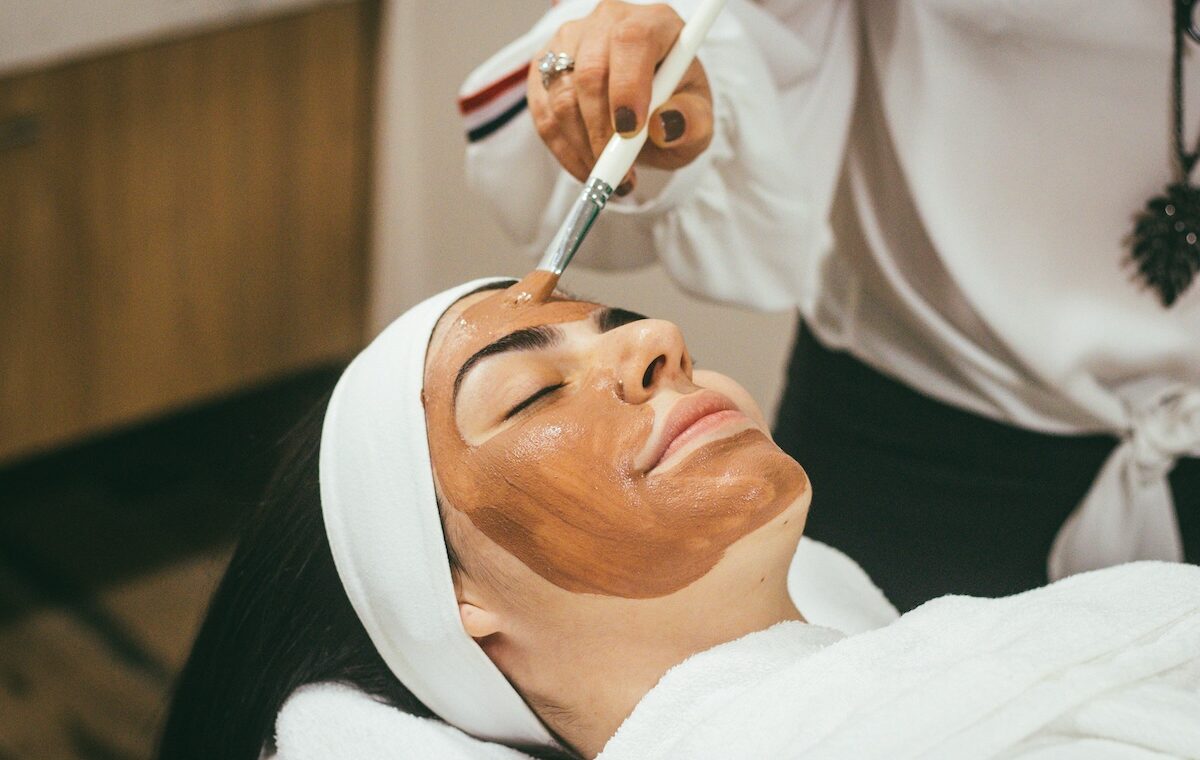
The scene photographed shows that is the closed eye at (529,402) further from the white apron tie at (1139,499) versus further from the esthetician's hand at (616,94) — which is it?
the white apron tie at (1139,499)

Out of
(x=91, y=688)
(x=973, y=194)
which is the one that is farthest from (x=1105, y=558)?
(x=91, y=688)

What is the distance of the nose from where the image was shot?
0.79m

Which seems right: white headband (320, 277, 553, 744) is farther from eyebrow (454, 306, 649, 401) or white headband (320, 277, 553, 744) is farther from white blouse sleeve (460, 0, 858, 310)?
white blouse sleeve (460, 0, 858, 310)

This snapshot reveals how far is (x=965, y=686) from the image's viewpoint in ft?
2.35

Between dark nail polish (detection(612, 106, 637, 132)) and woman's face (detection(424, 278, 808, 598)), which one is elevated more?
dark nail polish (detection(612, 106, 637, 132))

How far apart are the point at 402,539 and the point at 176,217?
4.82ft

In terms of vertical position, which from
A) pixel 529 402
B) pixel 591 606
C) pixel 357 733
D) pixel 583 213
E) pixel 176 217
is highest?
pixel 583 213

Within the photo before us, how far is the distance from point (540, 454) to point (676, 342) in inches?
4.6

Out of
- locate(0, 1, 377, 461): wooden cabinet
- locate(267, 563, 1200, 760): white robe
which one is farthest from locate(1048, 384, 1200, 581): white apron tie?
locate(0, 1, 377, 461): wooden cabinet

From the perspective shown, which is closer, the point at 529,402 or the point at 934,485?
the point at 529,402

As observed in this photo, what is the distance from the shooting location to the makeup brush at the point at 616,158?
82 cm

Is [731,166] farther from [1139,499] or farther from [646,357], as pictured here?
[1139,499]

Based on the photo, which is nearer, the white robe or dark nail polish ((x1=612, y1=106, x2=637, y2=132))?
the white robe

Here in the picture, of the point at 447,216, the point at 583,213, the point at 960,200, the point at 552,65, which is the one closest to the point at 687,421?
the point at 583,213
